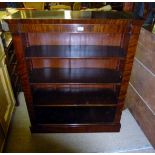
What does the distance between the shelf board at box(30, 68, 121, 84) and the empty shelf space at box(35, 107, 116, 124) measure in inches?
17.6

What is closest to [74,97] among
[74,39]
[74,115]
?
[74,115]

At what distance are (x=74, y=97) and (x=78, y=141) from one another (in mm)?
464

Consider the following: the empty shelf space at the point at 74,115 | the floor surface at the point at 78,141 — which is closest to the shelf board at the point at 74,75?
the empty shelf space at the point at 74,115

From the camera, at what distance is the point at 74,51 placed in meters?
1.48

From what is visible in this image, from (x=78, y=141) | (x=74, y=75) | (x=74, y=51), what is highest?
(x=74, y=51)

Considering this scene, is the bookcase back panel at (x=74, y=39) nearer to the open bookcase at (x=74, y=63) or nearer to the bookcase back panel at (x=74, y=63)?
the open bookcase at (x=74, y=63)

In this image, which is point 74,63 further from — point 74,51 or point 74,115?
point 74,115

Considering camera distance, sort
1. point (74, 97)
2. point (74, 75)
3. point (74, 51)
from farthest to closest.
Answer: point (74, 97) < point (74, 75) < point (74, 51)

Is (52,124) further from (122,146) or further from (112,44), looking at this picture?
(112,44)

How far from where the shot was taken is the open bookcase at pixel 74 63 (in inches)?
48.3

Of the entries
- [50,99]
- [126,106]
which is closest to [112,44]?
[50,99]

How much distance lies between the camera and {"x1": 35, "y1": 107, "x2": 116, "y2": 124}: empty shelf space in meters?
1.84

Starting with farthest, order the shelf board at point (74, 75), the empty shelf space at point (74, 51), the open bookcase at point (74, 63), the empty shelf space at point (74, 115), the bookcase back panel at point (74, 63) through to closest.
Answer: the empty shelf space at point (74, 115) → the bookcase back panel at point (74, 63) → the shelf board at point (74, 75) → the empty shelf space at point (74, 51) → the open bookcase at point (74, 63)

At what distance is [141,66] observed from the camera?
67.6 inches
